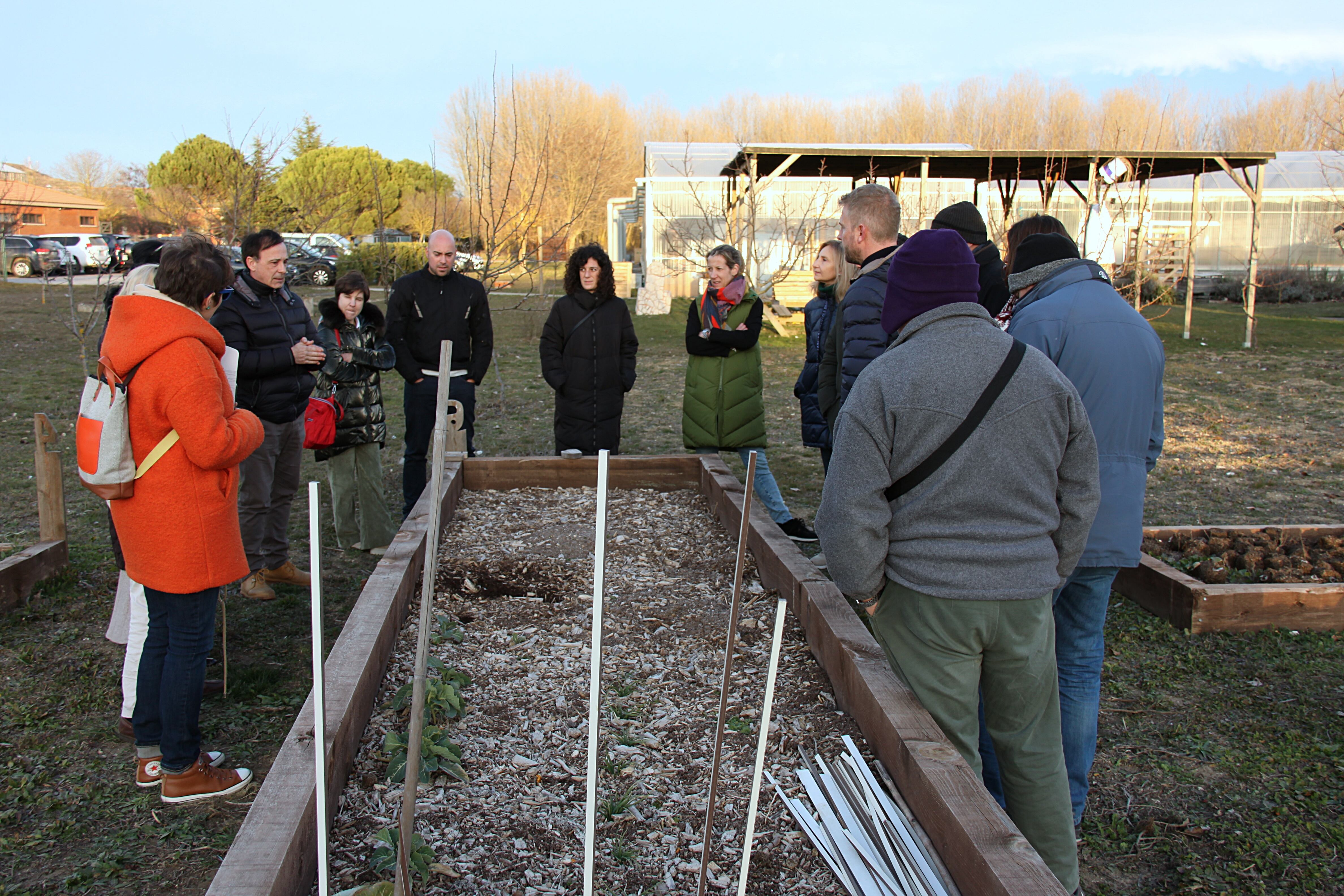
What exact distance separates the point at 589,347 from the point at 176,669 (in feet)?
10.3

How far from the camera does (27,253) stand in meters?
25.9

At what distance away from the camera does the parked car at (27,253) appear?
2494 cm

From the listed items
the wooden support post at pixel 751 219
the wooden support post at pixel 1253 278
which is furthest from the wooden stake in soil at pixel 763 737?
the wooden support post at pixel 1253 278

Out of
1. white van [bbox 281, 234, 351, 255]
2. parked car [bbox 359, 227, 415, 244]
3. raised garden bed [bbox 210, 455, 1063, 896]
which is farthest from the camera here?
parked car [bbox 359, 227, 415, 244]

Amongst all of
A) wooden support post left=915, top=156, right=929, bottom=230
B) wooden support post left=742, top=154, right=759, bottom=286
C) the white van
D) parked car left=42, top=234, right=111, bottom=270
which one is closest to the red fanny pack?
wooden support post left=742, top=154, right=759, bottom=286

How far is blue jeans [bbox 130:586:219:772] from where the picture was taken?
2703 mm

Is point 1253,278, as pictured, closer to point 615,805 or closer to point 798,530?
point 798,530

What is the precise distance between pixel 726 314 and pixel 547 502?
1493mm

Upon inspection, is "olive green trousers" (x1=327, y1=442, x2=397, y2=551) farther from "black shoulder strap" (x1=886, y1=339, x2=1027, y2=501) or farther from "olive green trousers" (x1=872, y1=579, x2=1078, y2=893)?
"black shoulder strap" (x1=886, y1=339, x2=1027, y2=501)

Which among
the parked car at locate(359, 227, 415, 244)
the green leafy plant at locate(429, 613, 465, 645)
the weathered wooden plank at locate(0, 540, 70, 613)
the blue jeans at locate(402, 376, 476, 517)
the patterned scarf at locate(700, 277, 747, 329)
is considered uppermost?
the parked car at locate(359, 227, 415, 244)

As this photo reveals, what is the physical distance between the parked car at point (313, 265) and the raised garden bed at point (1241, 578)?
18.7 m

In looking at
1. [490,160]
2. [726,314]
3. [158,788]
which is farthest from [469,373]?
[158,788]

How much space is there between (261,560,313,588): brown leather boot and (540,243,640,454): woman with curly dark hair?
1.71 metres

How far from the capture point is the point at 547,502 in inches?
203
